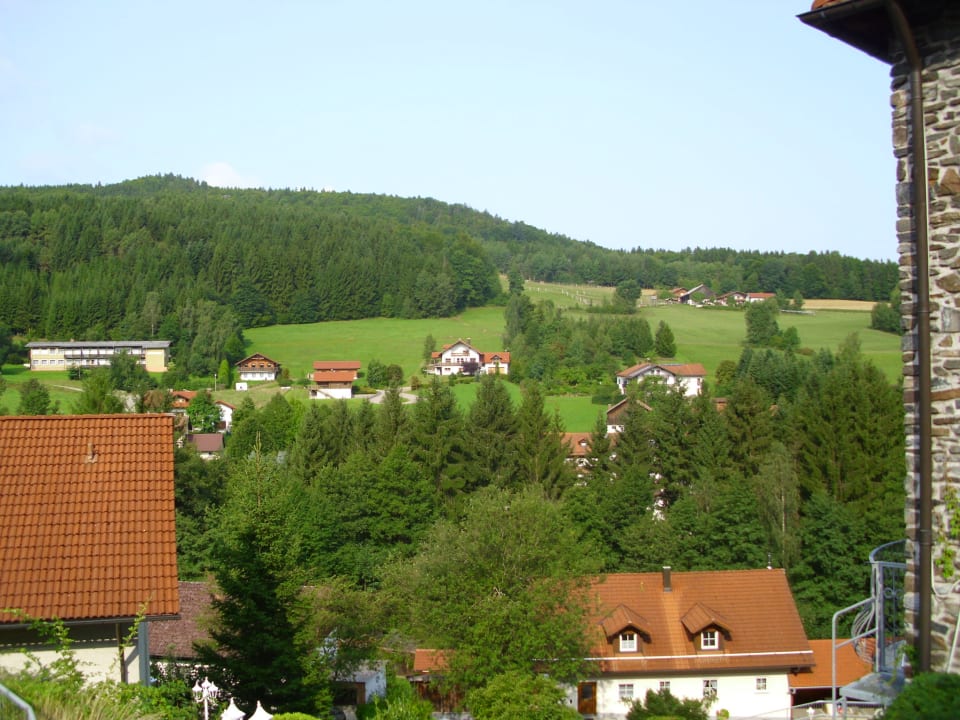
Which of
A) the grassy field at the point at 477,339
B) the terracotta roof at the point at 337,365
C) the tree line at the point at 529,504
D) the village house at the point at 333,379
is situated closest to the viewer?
the tree line at the point at 529,504

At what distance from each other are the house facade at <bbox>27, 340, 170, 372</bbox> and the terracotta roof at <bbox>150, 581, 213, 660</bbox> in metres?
70.2

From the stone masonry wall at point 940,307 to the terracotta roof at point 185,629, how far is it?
65.3 feet

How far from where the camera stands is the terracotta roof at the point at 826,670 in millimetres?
28125

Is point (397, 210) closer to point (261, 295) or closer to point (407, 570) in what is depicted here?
point (261, 295)

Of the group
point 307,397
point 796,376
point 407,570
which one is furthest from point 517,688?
point 307,397

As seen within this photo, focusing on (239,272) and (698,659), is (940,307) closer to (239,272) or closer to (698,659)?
(698,659)

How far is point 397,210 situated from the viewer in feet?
648

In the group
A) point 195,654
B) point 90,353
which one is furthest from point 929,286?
point 90,353

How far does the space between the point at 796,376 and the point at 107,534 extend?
65425 mm

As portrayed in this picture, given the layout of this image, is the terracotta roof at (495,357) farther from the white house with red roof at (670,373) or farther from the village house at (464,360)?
the white house with red roof at (670,373)

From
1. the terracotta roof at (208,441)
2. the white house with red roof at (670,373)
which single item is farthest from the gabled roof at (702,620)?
the white house with red roof at (670,373)

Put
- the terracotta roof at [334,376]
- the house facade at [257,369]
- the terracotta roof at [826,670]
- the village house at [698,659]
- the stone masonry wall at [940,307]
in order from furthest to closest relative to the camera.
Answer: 1. the house facade at [257,369]
2. the terracotta roof at [334,376]
3. the village house at [698,659]
4. the terracotta roof at [826,670]
5. the stone masonry wall at [940,307]

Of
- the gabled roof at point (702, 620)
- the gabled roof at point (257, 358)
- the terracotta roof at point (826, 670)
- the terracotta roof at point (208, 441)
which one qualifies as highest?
the gabled roof at point (257, 358)

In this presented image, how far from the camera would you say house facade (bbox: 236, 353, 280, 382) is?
300 ft
